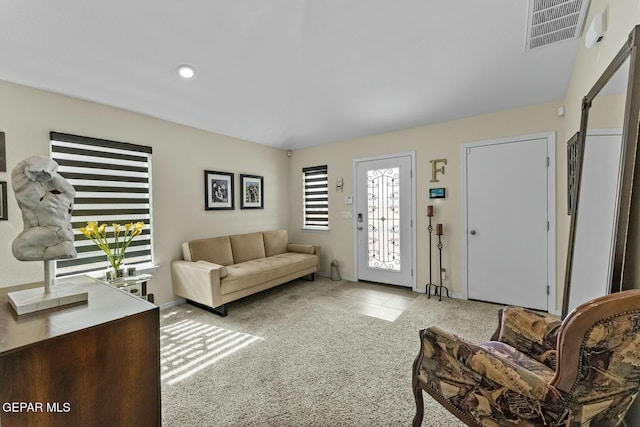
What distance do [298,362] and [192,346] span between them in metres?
1.04

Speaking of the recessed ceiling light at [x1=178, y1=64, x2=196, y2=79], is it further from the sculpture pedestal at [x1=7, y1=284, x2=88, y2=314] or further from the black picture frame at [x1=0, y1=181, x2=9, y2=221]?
the sculpture pedestal at [x1=7, y1=284, x2=88, y2=314]

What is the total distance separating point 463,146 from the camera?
3.59 meters

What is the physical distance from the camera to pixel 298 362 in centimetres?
222

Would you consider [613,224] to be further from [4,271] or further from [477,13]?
[4,271]

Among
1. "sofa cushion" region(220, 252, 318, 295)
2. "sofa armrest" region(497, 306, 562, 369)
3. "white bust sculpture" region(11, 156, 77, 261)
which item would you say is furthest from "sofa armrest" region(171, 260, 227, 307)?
"sofa armrest" region(497, 306, 562, 369)

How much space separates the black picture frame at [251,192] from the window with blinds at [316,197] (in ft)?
2.80

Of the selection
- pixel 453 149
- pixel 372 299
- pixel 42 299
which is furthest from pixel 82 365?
pixel 453 149

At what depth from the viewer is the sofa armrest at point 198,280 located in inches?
121

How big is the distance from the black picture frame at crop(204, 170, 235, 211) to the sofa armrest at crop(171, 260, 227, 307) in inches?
37.3

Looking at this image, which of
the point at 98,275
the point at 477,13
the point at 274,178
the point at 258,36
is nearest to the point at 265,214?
the point at 274,178

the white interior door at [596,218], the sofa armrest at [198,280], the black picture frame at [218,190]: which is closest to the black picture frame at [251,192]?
the black picture frame at [218,190]

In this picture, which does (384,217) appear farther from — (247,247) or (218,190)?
(218,190)

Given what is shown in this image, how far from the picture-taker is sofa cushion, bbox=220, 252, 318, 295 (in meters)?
3.25

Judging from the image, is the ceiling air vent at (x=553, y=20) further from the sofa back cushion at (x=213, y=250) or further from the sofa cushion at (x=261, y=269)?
the sofa back cushion at (x=213, y=250)
